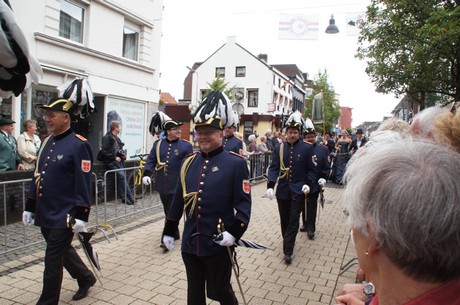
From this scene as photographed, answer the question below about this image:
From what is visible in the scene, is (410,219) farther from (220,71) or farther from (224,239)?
(220,71)

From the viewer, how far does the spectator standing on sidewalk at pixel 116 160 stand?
8.16m

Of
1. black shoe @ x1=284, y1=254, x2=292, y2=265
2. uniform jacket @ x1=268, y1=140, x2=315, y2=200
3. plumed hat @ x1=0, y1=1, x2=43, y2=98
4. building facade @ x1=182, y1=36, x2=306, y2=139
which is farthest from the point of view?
building facade @ x1=182, y1=36, x2=306, y2=139

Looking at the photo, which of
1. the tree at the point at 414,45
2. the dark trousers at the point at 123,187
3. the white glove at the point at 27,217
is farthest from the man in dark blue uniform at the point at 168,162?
the tree at the point at 414,45

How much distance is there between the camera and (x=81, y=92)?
424cm

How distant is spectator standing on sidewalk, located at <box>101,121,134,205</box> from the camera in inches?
321

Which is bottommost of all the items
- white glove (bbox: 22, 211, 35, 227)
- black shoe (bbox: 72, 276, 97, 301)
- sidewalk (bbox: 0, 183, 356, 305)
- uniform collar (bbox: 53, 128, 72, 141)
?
sidewalk (bbox: 0, 183, 356, 305)

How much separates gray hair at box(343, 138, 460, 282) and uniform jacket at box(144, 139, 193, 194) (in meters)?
5.11

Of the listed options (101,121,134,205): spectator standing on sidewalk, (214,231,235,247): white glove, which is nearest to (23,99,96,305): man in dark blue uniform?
(214,231,235,247): white glove

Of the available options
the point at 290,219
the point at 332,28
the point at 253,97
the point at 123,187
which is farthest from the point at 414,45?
the point at 253,97

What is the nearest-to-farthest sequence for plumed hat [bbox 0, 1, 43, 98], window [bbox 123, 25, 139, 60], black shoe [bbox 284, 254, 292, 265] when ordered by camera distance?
plumed hat [bbox 0, 1, 43, 98], black shoe [bbox 284, 254, 292, 265], window [bbox 123, 25, 139, 60]

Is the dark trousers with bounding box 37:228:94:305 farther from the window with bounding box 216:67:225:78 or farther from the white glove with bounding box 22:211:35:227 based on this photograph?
the window with bounding box 216:67:225:78

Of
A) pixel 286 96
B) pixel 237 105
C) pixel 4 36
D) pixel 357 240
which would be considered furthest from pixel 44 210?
pixel 286 96

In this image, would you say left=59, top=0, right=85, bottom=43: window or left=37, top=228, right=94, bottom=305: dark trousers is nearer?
left=37, top=228, right=94, bottom=305: dark trousers

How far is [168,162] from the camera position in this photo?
249 inches
